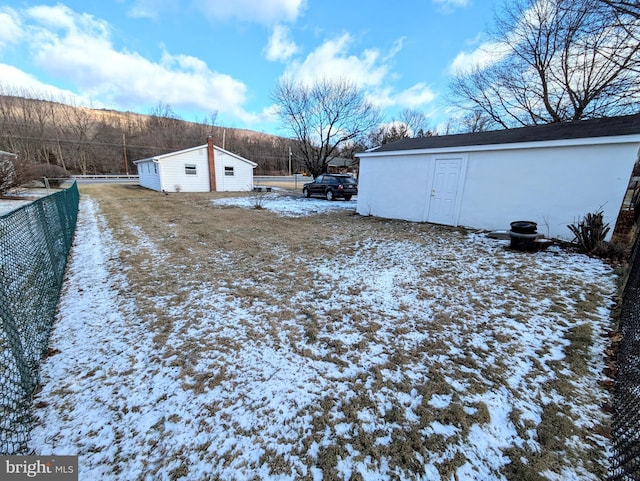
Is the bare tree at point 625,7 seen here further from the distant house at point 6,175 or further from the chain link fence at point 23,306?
the distant house at point 6,175

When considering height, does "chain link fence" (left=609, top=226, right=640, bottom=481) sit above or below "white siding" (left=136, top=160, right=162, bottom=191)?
below

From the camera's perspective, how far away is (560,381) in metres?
2.19

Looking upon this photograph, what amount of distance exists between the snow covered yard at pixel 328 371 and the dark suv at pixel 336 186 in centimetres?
1079

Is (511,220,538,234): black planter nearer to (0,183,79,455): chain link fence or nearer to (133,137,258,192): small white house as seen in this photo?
(0,183,79,455): chain link fence

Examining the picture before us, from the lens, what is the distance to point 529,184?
663 cm

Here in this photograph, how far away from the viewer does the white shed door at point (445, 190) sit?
790 centimetres

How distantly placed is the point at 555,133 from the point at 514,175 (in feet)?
4.16

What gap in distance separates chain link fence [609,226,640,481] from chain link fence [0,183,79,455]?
3536 millimetres

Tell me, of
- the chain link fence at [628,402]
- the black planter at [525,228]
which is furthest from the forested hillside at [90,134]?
the chain link fence at [628,402]

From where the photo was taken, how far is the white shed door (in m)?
7.90

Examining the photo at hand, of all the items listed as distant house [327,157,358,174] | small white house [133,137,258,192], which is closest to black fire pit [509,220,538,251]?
small white house [133,137,258,192]

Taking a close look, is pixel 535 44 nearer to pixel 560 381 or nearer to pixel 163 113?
pixel 560 381

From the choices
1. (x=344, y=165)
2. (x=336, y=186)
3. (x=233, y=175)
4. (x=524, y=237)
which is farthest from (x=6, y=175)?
(x=344, y=165)

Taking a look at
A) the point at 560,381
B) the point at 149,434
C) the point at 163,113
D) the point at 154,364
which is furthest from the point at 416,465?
the point at 163,113
